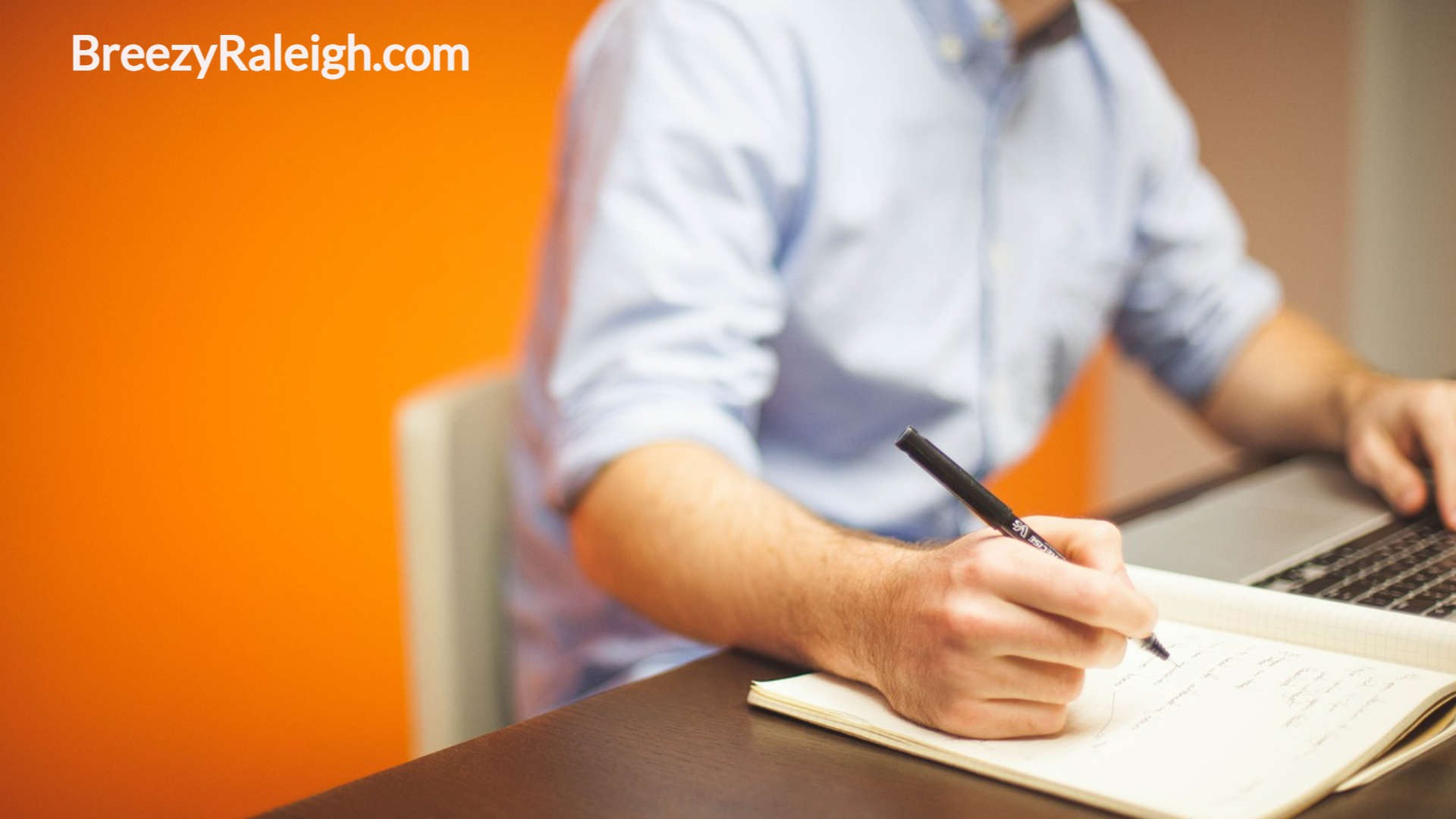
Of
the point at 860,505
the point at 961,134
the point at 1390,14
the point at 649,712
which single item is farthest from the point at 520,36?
the point at 1390,14

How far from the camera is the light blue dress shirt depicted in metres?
0.79

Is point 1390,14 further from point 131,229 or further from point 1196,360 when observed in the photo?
point 131,229

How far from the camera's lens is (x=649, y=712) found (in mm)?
521

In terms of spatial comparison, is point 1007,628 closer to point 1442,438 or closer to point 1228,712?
point 1228,712

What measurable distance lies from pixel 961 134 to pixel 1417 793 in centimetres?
70

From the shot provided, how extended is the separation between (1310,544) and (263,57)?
3.42ft

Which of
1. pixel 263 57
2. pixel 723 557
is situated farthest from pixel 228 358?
pixel 723 557

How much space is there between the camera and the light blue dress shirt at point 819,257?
0.79 meters

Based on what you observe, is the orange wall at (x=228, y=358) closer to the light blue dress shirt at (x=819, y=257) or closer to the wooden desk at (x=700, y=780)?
the light blue dress shirt at (x=819, y=257)

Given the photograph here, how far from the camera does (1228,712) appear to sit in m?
0.48

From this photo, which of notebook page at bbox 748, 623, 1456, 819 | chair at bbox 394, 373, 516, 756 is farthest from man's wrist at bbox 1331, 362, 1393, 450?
chair at bbox 394, 373, 516, 756

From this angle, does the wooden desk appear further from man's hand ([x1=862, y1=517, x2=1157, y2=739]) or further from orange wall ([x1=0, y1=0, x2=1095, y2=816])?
orange wall ([x1=0, y1=0, x2=1095, y2=816])

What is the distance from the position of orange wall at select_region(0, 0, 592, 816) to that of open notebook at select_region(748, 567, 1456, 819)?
790mm

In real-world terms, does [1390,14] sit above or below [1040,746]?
above
